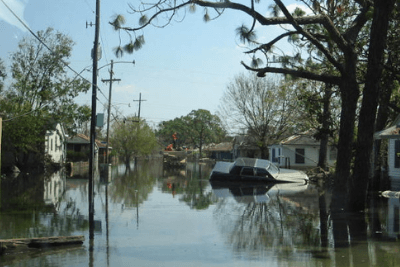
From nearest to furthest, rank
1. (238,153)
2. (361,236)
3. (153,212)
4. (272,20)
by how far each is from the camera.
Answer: (361,236), (272,20), (153,212), (238,153)

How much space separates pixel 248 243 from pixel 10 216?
8.18 meters

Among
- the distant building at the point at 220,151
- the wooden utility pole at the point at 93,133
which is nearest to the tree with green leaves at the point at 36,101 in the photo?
the wooden utility pole at the point at 93,133

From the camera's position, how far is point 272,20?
14.9 m

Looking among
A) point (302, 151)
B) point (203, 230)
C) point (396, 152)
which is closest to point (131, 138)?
point (302, 151)

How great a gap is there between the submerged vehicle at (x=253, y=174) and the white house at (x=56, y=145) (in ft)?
68.2

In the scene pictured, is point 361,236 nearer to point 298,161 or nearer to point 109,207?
point 109,207

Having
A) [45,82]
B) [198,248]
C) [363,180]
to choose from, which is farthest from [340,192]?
[45,82]

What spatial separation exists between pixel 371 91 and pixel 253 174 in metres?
19.2

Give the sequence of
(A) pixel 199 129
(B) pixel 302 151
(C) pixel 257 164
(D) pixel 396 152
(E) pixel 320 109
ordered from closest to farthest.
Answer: (E) pixel 320 109
(D) pixel 396 152
(C) pixel 257 164
(B) pixel 302 151
(A) pixel 199 129

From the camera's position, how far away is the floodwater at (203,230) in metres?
10.3

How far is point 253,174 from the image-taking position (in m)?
34.1

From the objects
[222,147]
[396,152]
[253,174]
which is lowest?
[253,174]

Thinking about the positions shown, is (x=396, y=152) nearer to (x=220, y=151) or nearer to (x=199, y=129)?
(x=220, y=151)

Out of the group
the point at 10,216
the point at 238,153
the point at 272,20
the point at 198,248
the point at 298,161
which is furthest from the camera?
the point at 238,153
